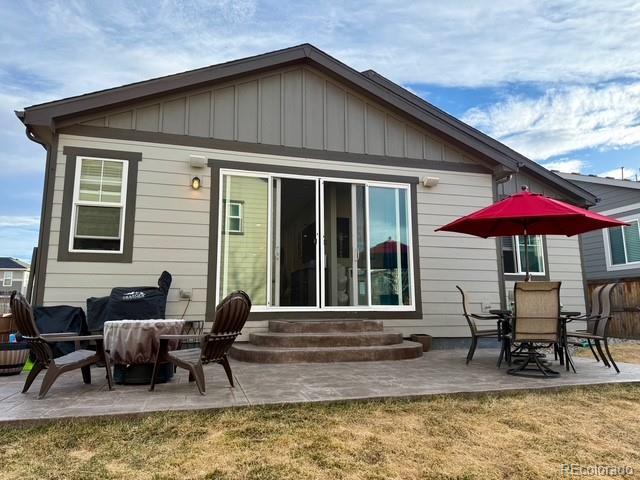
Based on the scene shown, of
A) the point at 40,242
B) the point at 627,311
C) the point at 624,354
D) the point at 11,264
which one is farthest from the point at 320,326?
the point at 11,264

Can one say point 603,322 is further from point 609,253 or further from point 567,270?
point 609,253

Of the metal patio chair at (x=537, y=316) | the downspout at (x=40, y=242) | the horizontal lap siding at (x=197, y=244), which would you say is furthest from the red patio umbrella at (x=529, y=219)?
the downspout at (x=40, y=242)

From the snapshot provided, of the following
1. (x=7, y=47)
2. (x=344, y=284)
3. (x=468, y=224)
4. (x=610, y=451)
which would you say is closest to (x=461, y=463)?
(x=610, y=451)

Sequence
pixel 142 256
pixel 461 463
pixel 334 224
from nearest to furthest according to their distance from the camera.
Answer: pixel 461 463 < pixel 142 256 < pixel 334 224

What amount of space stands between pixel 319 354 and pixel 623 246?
33.7ft

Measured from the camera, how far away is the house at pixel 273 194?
5.38 meters

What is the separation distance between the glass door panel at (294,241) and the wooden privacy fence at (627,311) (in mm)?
7311

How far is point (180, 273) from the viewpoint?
562 centimetres

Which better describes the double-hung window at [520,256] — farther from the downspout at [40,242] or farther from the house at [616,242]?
the downspout at [40,242]

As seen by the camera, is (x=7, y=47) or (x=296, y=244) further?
(x=7, y=47)

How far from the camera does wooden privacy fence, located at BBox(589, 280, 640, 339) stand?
30.9 ft

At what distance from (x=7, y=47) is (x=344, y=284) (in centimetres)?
997

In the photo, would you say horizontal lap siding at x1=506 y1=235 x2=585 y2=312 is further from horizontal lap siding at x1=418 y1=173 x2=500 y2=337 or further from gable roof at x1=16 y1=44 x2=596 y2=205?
horizontal lap siding at x1=418 y1=173 x2=500 y2=337

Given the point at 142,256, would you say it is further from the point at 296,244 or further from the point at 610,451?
the point at 610,451
